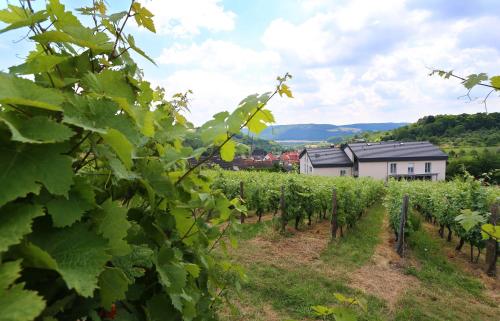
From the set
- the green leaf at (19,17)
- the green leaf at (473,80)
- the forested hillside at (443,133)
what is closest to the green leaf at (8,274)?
the green leaf at (19,17)

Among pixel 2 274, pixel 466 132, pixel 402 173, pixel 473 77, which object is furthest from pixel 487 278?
pixel 466 132

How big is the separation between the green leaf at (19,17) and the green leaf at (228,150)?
1.95 ft

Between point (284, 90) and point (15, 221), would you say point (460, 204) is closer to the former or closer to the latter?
point (284, 90)

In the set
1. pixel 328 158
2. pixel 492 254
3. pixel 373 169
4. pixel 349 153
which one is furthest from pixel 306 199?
pixel 349 153

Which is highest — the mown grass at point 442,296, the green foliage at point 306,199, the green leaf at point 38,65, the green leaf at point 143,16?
the green leaf at point 143,16

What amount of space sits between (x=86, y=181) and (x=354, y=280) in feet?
25.5

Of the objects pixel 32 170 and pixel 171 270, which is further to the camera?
pixel 171 270

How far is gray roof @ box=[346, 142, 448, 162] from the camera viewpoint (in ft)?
167

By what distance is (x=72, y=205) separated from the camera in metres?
0.66

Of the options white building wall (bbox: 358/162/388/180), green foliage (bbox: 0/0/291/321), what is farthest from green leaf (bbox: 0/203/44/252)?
white building wall (bbox: 358/162/388/180)

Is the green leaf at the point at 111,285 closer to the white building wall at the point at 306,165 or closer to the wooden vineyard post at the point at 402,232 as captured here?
the wooden vineyard post at the point at 402,232

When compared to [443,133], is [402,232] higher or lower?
lower

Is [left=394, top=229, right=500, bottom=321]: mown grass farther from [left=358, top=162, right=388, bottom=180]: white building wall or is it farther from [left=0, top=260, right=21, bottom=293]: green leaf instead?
[left=358, top=162, right=388, bottom=180]: white building wall

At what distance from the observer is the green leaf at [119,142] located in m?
0.66
